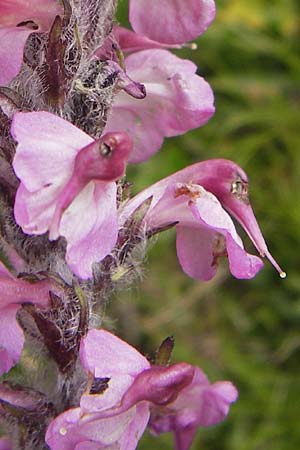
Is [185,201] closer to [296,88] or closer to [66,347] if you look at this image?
[66,347]

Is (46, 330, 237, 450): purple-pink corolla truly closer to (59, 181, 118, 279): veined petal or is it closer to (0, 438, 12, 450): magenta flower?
(59, 181, 118, 279): veined petal

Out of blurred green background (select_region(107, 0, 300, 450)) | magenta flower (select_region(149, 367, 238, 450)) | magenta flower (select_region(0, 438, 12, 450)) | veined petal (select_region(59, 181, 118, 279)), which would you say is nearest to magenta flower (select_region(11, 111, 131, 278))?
veined petal (select_region(59, 181, 118, 279))

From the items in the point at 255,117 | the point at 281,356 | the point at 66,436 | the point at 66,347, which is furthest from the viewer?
the point at 255,117

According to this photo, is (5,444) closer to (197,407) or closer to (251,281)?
(197,407)

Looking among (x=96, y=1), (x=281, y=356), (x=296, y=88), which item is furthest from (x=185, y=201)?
(x=296, y=88)

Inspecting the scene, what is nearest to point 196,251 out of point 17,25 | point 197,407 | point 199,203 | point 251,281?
point 199,203

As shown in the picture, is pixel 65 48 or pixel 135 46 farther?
pixel 135 46
